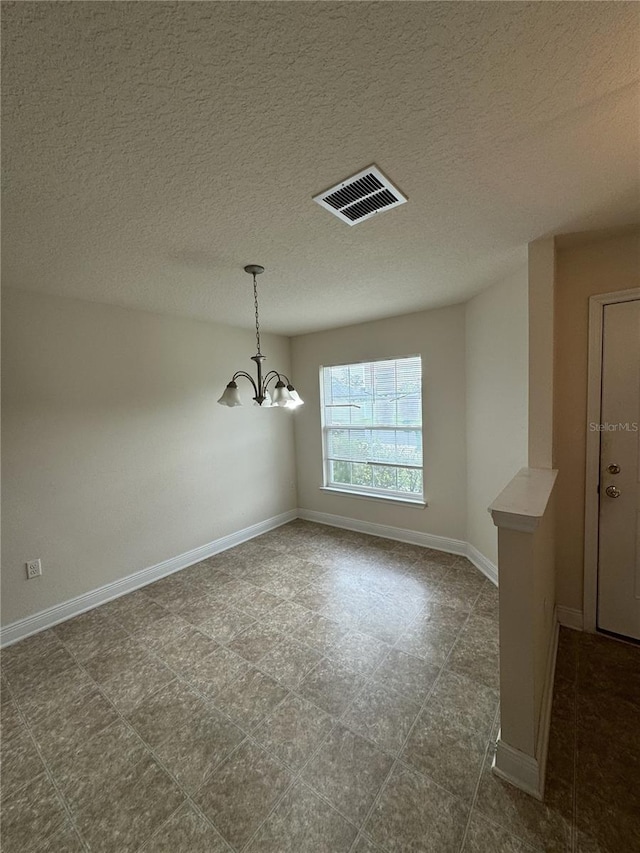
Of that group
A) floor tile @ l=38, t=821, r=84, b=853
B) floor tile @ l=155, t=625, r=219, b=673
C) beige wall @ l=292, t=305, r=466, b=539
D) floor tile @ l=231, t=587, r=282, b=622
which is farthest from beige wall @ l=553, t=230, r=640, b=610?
floor tile @ l=38, t=821, r=84, b=853

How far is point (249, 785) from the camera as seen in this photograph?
139 centimetres

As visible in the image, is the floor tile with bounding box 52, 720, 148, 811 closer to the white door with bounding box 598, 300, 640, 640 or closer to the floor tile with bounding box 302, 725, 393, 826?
the floor tile with bounding box 302, 725, 393, 826

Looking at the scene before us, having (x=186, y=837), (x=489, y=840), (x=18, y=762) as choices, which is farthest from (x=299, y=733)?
(x=18, y=762)

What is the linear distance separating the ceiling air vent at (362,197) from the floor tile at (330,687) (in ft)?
8.31

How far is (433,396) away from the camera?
11.5ft

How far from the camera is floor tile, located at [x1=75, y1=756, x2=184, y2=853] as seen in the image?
123 centimetres

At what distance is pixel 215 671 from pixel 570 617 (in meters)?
2.40

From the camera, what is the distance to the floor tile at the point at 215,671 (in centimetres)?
191

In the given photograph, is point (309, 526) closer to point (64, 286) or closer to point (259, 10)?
point (64, 286)

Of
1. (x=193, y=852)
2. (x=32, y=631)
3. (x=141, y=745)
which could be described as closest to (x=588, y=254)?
(x=193, y=852)

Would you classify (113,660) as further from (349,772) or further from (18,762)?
(349,772)

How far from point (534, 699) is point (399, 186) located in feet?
7.28

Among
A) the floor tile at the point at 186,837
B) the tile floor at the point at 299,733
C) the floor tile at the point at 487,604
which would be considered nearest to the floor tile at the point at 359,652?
the tile floor at the point at 299,733

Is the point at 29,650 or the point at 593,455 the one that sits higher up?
the point at 593,455
